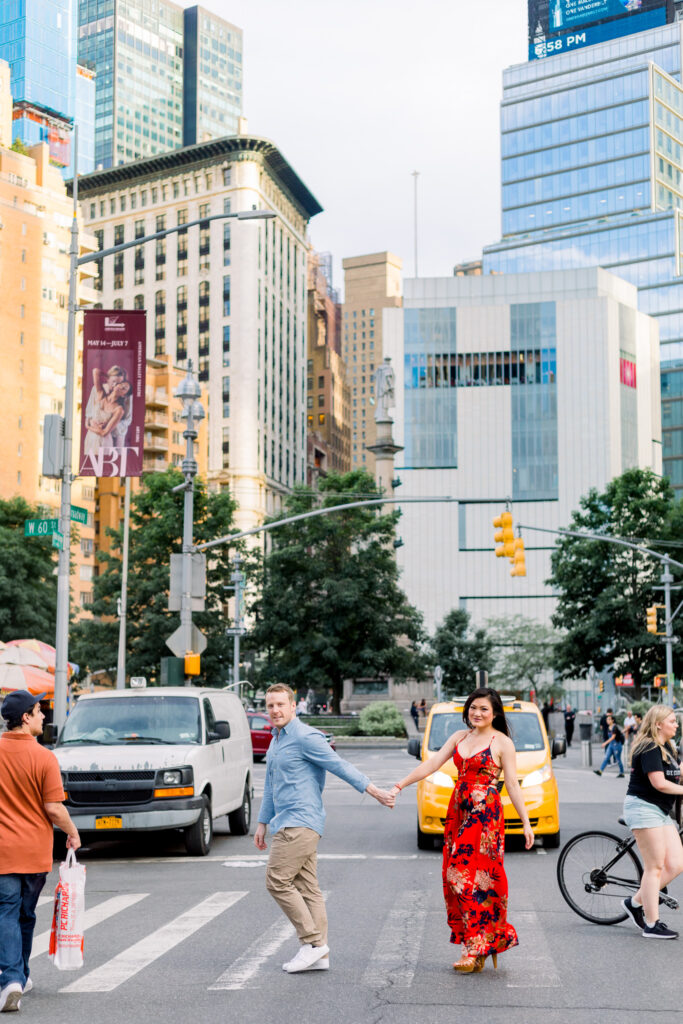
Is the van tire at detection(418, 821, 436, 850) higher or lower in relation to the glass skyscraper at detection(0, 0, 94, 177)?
lower

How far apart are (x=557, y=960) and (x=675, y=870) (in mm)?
1274

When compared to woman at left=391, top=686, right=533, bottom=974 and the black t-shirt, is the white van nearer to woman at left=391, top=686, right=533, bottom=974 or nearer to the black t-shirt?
the black t-shirt

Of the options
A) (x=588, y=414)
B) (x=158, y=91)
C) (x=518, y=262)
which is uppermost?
(x=158, y=91)

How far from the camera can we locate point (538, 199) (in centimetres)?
15388

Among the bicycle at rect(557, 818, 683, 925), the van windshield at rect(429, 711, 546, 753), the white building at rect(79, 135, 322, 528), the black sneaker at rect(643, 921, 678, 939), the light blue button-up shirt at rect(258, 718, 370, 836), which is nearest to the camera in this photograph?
the light blue button-up shirt at rect(258, 718, 370, 836)

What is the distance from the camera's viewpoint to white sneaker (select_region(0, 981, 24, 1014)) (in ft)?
22.7

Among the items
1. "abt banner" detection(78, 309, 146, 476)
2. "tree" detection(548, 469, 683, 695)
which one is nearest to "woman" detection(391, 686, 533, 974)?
"abt banner" detection(78, 309, 146, 476)

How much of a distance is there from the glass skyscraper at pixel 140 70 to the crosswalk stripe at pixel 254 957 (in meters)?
188

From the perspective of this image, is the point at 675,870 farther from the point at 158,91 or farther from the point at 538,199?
the point at 158,91

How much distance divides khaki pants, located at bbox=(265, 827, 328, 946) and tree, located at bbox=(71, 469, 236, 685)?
170 ft

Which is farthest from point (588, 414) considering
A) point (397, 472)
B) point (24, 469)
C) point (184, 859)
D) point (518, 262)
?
point (184, 859)

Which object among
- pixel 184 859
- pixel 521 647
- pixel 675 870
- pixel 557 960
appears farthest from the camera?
pixel 521 647

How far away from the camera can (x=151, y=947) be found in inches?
355

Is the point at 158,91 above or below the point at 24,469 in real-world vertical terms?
above
